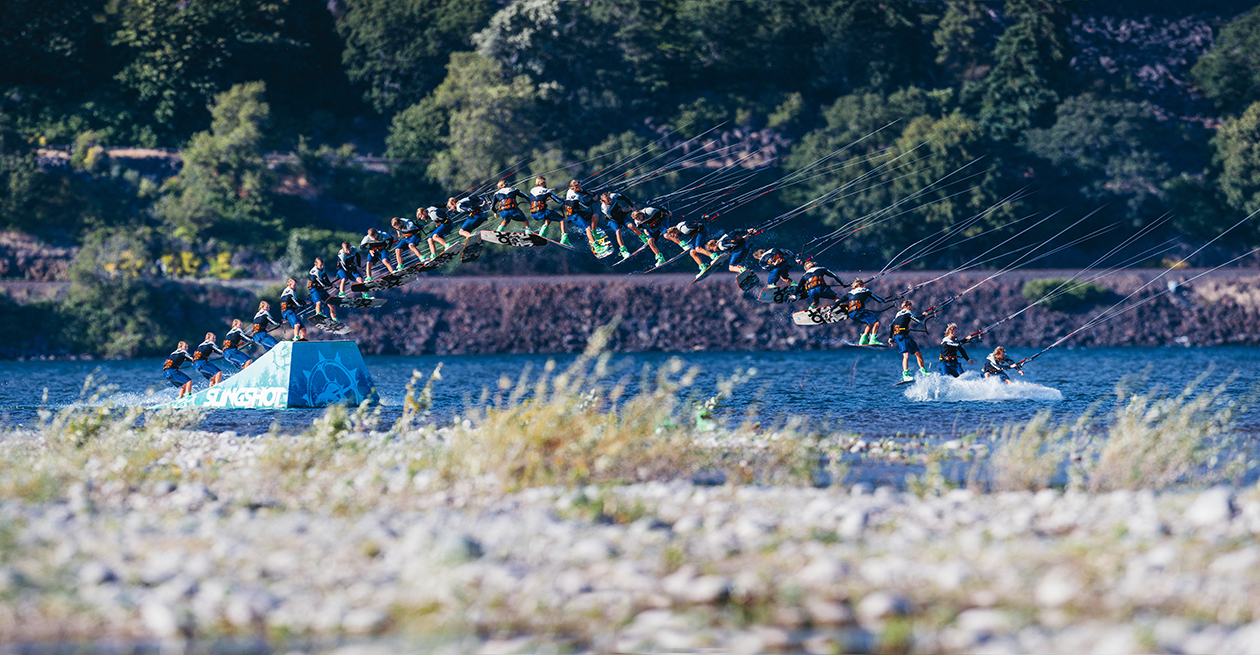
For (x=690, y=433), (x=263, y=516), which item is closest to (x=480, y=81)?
(x=690, y=433)

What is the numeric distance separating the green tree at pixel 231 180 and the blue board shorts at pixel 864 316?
48.0m

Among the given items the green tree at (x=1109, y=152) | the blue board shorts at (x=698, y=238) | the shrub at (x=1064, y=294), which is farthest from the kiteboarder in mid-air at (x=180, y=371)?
the green tree at (x=1109, y=152)

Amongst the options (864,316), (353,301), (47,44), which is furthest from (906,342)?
(47,44)

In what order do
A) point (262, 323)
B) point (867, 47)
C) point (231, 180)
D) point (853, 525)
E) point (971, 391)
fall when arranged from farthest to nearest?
1. point (867, 47)
2. point (231, 180)
3. point (971, 391)
4. point (262, 323)
5. point (853, 525)

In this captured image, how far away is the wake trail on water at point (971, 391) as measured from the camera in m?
30.5

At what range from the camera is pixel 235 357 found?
29.4 m

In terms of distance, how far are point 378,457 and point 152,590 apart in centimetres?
587

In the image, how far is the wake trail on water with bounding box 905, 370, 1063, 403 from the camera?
100.0 feet

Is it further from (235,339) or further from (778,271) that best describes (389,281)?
(778,271)

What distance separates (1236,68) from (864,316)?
74.3 meters

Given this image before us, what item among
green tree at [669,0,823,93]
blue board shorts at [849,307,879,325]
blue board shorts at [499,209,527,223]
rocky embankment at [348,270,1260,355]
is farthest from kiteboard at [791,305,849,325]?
green tree at [669,0,823,93]

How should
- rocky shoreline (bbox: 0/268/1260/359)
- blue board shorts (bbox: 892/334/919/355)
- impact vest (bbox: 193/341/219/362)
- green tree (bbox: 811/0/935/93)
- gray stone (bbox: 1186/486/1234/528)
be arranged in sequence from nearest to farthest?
gray stone (bbox: 1186/486/1234/528) → blue board shorts (bbox: 892/334/919/355) → impact vest (bbox: 193/341/219/362) → rocky shoreline (bbox: 0/268/1260/359) → green tree (bbox: 811/0/935/93)

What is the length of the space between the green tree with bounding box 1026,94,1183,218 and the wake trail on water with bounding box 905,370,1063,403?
46.7m

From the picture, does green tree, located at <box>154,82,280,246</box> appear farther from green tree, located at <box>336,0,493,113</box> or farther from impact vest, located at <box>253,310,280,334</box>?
impact vest, located at <box>253,310,280,334</box>
